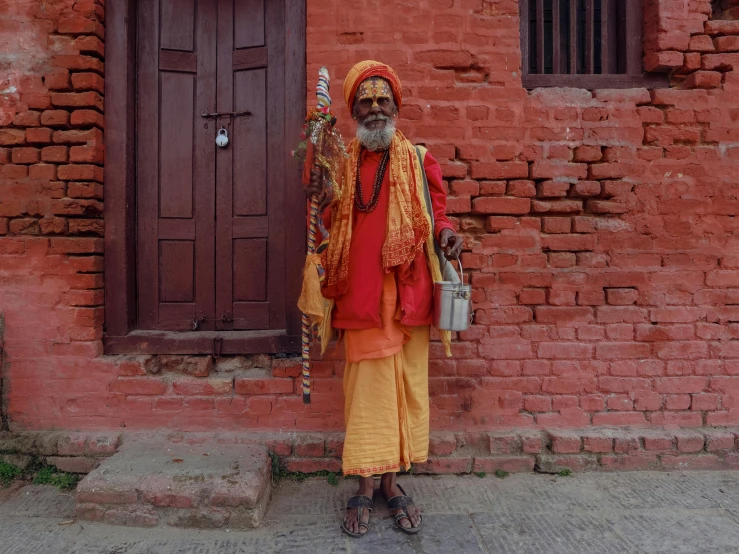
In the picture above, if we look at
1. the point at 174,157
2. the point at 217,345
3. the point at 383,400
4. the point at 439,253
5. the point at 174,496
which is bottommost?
the point at 174,496

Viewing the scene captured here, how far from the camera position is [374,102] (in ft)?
7.77

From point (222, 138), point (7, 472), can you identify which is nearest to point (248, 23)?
point (222, 138)

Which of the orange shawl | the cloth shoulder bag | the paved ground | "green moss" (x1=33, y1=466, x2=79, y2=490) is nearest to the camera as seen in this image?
the paved ground

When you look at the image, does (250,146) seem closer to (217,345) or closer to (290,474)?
(217,345)

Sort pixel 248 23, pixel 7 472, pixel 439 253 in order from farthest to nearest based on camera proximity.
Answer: pixel 248 23 → pixel 7 472 → pixel 439 253

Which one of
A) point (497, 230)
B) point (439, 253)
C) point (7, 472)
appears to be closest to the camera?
point (439, 253)

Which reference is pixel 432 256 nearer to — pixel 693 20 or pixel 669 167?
pixel 669 167

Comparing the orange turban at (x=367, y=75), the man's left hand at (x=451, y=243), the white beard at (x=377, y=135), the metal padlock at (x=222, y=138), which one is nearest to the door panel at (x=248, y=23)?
the metal padlock at (x=222, y=138)

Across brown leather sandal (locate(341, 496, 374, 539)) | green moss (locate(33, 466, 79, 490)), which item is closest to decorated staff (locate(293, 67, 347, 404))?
brown leather sandal (locate(341, 496, 374, 539))

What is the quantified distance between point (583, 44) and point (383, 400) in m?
2.73

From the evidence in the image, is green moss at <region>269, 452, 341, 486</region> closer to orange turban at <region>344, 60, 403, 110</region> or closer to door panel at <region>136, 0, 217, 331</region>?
door panel at <region>136, 0, 217, 331</region>

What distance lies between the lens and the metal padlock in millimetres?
3062

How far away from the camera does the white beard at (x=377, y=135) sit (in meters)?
2.37

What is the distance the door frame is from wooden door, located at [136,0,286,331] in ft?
0.36
